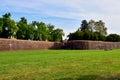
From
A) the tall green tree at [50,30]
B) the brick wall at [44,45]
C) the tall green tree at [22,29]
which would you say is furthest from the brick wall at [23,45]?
the tall green tree at [50,30]

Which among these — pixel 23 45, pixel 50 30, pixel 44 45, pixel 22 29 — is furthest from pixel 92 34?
pixel 23 45

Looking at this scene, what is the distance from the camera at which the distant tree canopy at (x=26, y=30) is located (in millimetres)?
69188

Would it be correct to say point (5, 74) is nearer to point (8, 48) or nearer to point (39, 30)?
point (8, 48)

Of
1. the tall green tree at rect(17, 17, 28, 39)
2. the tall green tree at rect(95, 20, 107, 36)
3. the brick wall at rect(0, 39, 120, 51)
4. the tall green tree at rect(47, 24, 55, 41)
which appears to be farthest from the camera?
the tall green tree at rect(95, 20, 107, 36)

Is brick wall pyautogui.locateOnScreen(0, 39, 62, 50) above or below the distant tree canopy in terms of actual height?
below

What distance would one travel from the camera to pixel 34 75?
14.8 m

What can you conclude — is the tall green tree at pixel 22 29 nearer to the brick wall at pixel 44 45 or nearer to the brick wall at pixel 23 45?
the brick wall at pixel 44 45

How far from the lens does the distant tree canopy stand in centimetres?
6919

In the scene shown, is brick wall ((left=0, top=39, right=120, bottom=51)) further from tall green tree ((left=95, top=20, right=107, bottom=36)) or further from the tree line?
tall green tree ((left=95, top=20, right=107, bottom=36))

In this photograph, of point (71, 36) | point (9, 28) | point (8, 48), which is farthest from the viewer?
point (71, 36)

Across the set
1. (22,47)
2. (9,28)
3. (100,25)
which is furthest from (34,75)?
(100,25)

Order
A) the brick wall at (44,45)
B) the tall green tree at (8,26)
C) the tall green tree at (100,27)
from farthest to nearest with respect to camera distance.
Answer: the tall green tree at (100,27)
the tall green tree at (8,26)
the brick wall at (44,45)

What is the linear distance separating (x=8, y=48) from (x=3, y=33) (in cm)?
1612

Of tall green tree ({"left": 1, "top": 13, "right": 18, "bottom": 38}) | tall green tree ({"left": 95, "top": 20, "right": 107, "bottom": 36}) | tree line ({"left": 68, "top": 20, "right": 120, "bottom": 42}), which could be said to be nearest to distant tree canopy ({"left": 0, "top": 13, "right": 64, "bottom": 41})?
tall green tree ({"left": 1, "top": 13, "right": 18, "bottom": 38})
